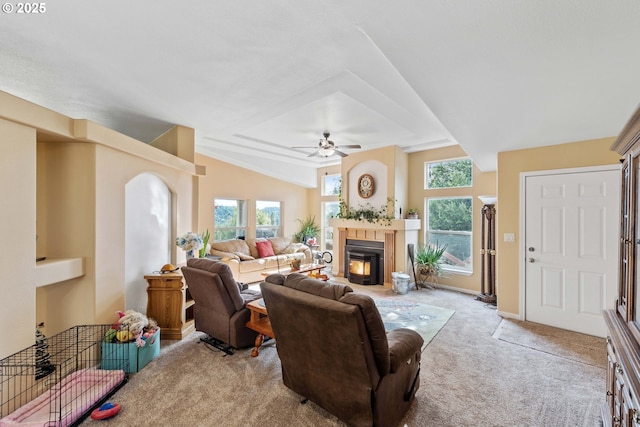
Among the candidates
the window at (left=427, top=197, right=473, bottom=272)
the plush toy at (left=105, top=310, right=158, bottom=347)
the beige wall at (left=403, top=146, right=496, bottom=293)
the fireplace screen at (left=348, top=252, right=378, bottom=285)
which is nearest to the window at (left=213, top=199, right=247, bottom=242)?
the fireplace screen at (left=348, top=252, right=378, bottom=285)

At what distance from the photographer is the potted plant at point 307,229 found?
789 centimetres

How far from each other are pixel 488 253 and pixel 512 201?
4.02 ft

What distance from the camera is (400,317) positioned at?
151 inches

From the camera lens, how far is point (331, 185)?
26.2 ft

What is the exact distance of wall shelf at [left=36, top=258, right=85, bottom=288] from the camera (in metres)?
2.10

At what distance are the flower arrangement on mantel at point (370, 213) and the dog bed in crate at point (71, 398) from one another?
4683mm

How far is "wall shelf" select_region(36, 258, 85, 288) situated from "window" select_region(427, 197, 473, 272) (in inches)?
222

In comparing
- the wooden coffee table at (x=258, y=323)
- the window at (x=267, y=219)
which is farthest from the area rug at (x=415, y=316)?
the window at (x=267, y=219)

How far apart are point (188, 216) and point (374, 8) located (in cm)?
364

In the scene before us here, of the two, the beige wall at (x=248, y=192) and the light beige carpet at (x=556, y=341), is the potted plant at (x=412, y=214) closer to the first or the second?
the light beige carpet at (x=556, y=341)

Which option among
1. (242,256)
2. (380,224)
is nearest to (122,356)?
(242,256)

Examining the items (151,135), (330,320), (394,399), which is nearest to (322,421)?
(394,399)

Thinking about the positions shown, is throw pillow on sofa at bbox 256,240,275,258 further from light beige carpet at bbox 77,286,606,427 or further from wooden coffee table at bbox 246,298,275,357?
wooden coffee table at bbox 246,298,275,357

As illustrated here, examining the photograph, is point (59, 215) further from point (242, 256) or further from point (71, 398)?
point (242, 256)
